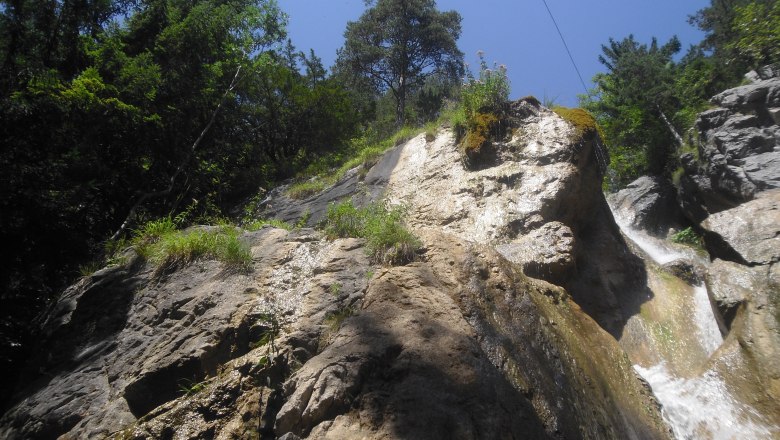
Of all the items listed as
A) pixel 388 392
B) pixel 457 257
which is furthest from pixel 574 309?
pixel 388 392

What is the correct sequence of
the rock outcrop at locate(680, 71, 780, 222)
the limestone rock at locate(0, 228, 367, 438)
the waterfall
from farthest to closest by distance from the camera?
the rock outcrop at locate(680, 71, 780, 222)
the waterfall
the limestone rock at locate(0, 228, 367, 438)

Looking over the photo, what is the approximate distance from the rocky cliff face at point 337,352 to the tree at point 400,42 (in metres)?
17.4

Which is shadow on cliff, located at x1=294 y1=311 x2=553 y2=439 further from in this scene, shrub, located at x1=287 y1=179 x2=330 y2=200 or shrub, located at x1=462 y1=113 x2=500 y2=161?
shrub, located at x1=287 y1=179 x2=330 y2=200

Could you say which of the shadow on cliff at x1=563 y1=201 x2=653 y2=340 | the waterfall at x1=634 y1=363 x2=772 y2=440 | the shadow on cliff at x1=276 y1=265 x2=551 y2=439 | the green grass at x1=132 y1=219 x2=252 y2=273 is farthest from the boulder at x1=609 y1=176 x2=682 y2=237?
the shadow on cliff at x1=276 y1=265 x2=551 y2=439

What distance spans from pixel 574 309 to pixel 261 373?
11.5 ft

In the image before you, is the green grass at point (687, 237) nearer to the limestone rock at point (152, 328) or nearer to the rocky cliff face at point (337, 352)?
the rocky cliff face at point (337, 352)

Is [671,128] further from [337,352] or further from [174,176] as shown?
[337,352]

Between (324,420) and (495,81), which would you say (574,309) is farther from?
(495,81)

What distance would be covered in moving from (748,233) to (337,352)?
7.78 metres

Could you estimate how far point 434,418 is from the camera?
291 centimetres

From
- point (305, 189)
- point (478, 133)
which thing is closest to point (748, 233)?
point (478, 133)

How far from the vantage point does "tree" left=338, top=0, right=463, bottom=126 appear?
73.3 feet

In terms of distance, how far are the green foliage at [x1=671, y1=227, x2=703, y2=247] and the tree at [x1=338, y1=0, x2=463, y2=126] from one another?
486 inches

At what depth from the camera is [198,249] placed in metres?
5.90
